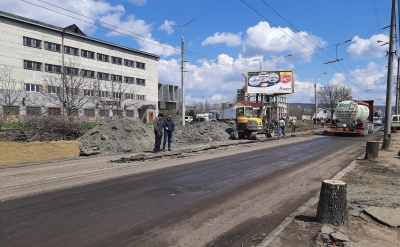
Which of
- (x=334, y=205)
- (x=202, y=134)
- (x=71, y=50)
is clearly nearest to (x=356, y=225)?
(x=334, y=205)

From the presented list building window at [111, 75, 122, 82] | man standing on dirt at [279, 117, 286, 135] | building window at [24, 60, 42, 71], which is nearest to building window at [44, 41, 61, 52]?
building window at [24, 60, 42, 71]

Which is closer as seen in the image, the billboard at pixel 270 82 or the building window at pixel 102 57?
the billboard at pixel 270 82

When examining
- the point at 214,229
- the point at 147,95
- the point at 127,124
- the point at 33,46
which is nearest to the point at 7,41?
the point at 33,46

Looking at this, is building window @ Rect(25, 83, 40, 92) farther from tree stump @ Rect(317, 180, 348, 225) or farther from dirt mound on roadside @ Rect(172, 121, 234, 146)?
tree stump @ Rect(317, 180, 348, 225)

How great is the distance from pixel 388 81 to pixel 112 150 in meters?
17.8

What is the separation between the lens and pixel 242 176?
10398 millimetres

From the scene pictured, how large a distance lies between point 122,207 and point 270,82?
101 ft

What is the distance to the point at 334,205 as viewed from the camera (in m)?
5.58

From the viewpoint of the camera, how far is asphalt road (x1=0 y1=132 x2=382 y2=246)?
510 cm

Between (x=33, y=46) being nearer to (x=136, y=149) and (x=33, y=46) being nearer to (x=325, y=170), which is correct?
(x=136, y=149)

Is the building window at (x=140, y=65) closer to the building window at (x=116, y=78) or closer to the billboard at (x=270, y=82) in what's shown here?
the building window at (x=116, y=78)

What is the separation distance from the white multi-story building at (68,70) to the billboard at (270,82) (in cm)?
1944

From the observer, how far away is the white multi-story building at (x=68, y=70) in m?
46.6

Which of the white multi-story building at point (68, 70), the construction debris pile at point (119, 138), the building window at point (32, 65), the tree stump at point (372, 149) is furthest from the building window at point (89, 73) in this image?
the tree stump at point (372, 149)
